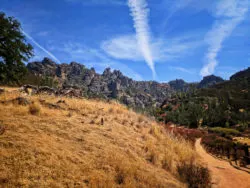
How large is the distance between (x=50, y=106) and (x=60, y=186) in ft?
18.3

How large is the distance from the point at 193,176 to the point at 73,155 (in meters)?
4.17

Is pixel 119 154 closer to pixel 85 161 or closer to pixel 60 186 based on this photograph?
pixel 85 161

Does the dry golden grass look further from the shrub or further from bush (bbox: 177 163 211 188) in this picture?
bush (bbox: 177 163 211 188)

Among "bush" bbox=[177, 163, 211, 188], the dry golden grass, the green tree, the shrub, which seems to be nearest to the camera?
the dry golden grass

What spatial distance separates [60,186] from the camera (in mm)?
3150

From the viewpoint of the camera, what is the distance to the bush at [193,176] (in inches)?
202

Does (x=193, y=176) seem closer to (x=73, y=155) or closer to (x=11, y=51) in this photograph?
(x=73, y=155)

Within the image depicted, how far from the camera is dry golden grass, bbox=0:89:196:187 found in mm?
3364

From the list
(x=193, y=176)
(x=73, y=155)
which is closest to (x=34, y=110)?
(x=73, y=155)

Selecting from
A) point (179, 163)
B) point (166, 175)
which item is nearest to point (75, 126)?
point (166, 175)

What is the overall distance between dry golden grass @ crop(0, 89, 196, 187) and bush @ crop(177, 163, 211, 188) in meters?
0.28

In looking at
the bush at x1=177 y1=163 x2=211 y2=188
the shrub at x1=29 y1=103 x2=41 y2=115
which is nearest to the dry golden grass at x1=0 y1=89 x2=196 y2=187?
the shrub at x1=29 y1=103 x2=41 y2=115

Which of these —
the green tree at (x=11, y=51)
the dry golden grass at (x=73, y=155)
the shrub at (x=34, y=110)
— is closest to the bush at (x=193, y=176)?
the dry golden grass at (x=73, y=155)

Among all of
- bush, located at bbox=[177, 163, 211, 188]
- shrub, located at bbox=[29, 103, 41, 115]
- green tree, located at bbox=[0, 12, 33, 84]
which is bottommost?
bush, located at bbox=[177, 163, 211, 188]
